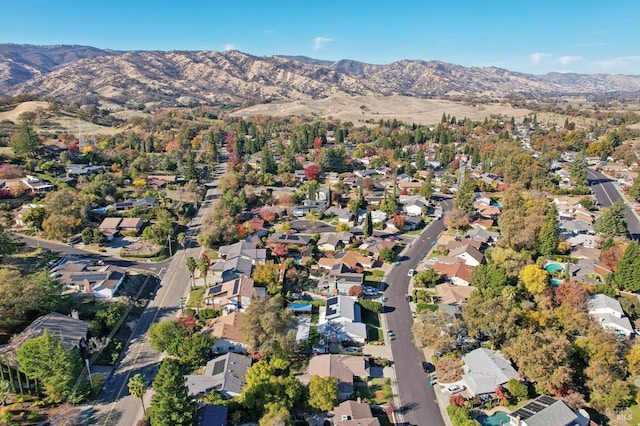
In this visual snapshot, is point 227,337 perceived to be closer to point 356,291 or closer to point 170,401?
point 170,401

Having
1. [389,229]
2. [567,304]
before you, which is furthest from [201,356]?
[389,229]

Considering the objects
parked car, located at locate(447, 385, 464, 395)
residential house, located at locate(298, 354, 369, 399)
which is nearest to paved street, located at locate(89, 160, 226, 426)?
residential house, located at locate(298, 354, 369, 399)

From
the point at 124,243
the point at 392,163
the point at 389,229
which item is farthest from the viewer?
the point at 392,163

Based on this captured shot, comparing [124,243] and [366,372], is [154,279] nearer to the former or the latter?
[124,243]

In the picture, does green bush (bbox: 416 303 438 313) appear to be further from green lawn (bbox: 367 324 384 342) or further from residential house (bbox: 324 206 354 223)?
residential house (bbox: 324 206 354 223)

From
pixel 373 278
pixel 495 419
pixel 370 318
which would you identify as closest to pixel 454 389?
pixel 495 419
